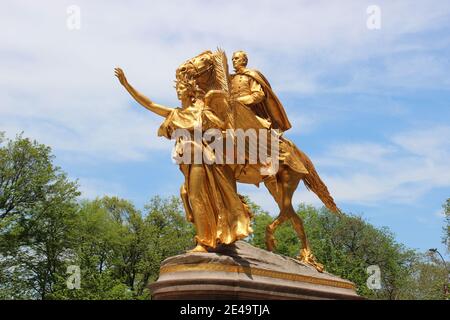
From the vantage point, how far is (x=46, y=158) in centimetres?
3219

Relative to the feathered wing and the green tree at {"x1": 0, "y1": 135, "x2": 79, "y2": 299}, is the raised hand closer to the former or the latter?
the feathered wing

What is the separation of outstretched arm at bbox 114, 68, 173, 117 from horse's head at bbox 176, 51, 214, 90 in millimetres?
689

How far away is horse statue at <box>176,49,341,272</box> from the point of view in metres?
14.1

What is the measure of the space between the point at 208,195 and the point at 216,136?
3.76 feet

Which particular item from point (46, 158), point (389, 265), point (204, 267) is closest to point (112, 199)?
point (46, 158)

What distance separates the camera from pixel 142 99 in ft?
46.7

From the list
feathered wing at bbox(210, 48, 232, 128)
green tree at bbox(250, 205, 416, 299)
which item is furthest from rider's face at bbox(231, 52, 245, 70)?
green tree at bbox(250, 205, 416, 299)

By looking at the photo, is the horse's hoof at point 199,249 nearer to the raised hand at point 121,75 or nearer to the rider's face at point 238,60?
the raised hand at point 121,75

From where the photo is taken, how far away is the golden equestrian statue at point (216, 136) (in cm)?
1340

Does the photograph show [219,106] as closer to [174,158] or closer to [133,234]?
[174,158]

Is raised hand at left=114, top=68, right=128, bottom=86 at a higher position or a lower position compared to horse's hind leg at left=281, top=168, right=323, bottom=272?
higher

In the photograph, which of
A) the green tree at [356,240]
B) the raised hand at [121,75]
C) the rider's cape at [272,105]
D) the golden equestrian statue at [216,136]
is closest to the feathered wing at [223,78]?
the golden equestrian statue at [216,136]

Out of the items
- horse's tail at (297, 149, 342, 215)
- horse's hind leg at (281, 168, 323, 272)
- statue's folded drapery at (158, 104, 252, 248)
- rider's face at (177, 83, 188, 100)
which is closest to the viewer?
statue's folded drapery at (158, 104, 252, 248)

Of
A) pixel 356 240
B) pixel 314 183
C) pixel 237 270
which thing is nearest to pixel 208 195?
pixel 237 270
